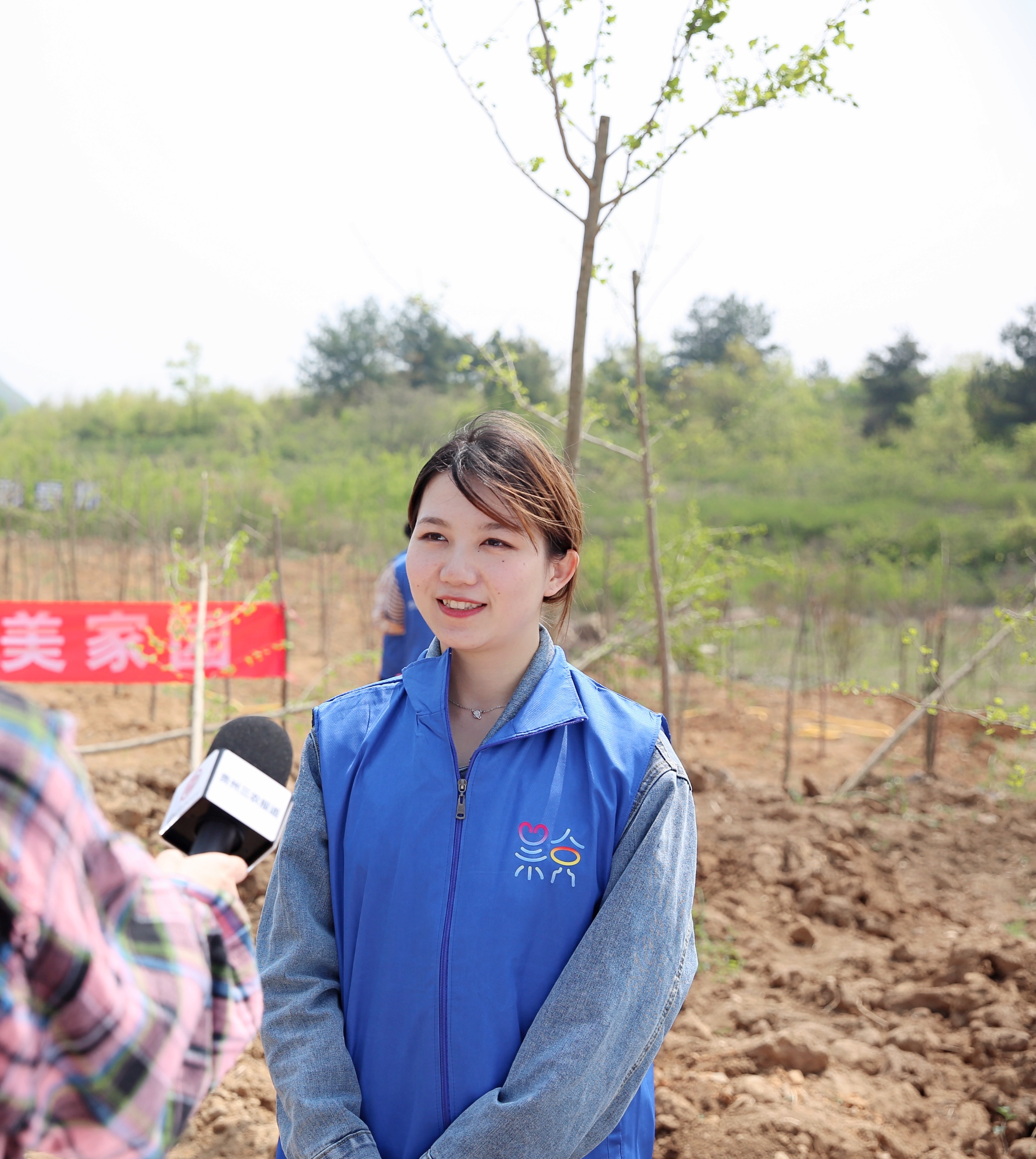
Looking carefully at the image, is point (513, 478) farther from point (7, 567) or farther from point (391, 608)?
point (7, 567)

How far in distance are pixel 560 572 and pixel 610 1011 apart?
564 mm

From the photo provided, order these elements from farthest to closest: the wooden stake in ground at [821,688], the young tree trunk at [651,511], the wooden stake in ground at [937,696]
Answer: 1. the wooden stake in ground at [821,688]
2. the wooden stake in ground at [937,696]
3. the young tree trunk at [651,511]

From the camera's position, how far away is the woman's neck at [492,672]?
1.24 metres

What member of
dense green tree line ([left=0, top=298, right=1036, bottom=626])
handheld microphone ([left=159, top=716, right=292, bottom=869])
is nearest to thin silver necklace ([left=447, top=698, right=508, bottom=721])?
handheld microphone ([left=159, top=716, right=292, bottom=869])

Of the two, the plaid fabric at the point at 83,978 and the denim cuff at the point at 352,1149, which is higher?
the plaid fabric at the point at 83,978

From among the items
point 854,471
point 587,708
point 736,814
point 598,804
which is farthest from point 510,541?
point 854,471

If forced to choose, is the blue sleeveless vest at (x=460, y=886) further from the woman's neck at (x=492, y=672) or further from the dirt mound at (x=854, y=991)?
the dirt mound at (x=854, y=991)

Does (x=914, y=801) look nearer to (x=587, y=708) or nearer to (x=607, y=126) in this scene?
(x=607, y=126)

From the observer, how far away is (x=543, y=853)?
1092mm

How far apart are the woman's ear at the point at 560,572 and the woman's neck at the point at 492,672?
0.06m

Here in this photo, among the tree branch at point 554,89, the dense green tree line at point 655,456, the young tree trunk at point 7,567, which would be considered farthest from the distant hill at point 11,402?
the tree branch at point 554,89

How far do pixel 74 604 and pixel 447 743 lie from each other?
4547 mm

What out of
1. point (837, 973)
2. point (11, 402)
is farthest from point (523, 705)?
point (11, 402)

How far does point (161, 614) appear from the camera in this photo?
5090 millimetres
